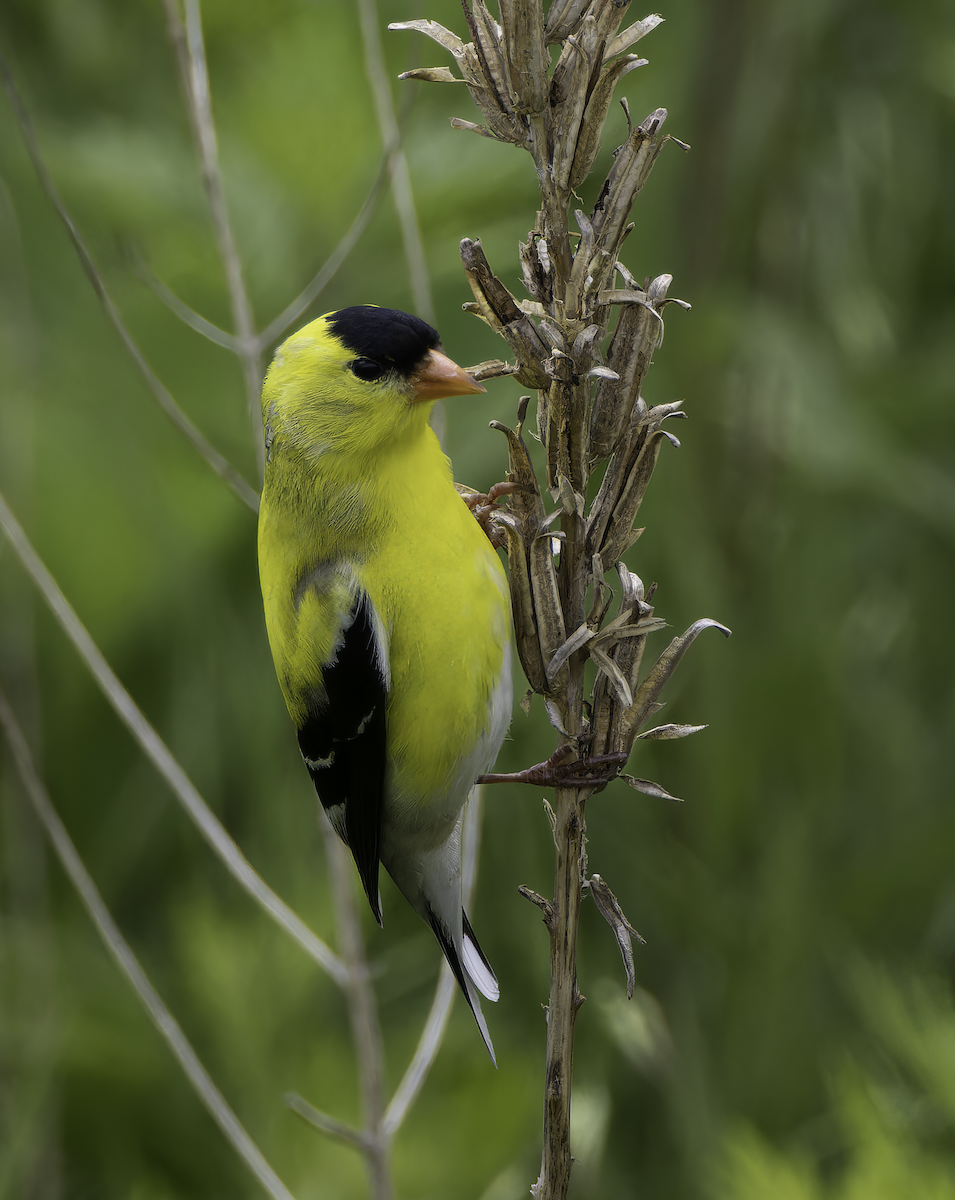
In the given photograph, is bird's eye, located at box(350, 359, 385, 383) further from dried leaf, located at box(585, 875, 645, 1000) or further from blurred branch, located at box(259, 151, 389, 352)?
dried leaf, located at box(585, 875, 645, 1000)

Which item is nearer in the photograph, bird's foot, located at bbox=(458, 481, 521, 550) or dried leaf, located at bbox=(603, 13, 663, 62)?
dried leaf, located at bbox=(603, 13, 663, 62)

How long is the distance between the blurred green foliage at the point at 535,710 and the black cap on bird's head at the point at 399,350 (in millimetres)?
344

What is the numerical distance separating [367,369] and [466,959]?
0.77 m

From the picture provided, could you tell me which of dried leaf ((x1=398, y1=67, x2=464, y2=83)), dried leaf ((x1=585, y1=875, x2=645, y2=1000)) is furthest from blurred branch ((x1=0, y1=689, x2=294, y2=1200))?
dried leaf ((x1=398, y1=67, x2=464, y2=83))

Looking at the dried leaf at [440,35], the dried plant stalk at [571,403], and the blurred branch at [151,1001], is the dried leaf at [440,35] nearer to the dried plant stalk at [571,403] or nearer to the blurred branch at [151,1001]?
the dried plant stalk at [571,403]

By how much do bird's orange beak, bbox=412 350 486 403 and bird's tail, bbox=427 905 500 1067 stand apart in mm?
619

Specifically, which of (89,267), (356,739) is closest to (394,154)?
(89,267)

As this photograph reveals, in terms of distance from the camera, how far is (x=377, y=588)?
1454mm

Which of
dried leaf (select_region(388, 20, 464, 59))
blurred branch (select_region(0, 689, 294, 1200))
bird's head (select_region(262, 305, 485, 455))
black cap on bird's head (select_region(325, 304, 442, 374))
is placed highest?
dried leaf (select_region(388, 20, 464, 59))

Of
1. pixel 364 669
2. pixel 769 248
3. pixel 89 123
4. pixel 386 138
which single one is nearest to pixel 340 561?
pixel 364 669

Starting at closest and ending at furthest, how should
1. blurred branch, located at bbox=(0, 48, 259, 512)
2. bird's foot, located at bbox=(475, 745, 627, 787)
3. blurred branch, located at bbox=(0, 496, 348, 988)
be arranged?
bird's foot, located at bbox=(475, 745, 627, 787) < blurred branch, located at bbox=(0, 48, 259, 512) < blurred branch, located at bbox=(0, 496, 348, 988)

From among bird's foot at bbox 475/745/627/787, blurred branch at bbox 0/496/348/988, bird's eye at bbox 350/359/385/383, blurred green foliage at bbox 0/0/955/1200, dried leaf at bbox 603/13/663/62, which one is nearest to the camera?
dried leaf at bbox 603/13/663/62

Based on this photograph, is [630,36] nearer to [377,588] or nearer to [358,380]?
[358,380]

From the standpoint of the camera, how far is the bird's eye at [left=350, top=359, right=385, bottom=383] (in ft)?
4.60
